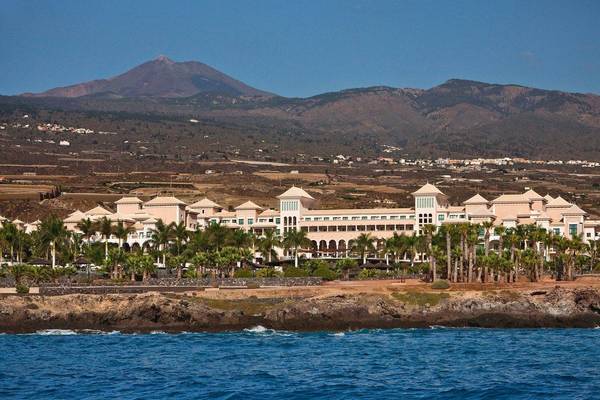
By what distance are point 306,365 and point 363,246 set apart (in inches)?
2244

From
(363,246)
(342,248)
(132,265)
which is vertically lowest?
(132,265)

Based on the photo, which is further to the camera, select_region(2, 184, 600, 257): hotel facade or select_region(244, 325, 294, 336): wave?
select_region(2, 184, 600, 257): hotel facade

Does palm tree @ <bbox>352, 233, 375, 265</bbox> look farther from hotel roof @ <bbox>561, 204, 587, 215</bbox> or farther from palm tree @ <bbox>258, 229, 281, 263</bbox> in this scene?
hotel roof @ <bbox>561, 204, 587, 215</bbox>

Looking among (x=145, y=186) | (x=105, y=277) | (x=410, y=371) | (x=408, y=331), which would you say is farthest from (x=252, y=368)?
(x=145, y=186)

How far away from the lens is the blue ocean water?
50.9m

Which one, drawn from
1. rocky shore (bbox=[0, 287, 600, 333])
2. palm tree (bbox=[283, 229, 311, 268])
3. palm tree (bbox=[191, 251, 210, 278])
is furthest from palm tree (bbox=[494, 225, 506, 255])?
palm tree (bbox=[191, 251, 210, 278])

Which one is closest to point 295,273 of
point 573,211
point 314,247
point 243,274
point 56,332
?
point 243,274

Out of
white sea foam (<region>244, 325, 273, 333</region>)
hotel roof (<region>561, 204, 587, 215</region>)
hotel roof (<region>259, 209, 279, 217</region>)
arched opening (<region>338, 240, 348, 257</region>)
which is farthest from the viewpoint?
hotel roof (<region>259, 209, 279, 217</region>)

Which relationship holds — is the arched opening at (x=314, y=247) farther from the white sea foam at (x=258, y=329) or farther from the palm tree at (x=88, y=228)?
the white sea foam at (x=258, y=329)

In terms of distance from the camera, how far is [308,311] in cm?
8294

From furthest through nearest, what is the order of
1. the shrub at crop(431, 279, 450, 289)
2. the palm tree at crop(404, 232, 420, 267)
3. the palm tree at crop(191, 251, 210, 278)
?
the palm tree at crop(404, 232, 420, 267) → the palm tree at crop(191, 251, 210, 278) → the shrub at crop(431, 279, 450, 289)

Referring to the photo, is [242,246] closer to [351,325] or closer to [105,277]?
[105,277]

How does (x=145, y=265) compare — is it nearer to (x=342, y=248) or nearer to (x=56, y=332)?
(x=56, y=332)

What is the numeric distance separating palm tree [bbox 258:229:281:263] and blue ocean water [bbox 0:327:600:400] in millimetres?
33633
